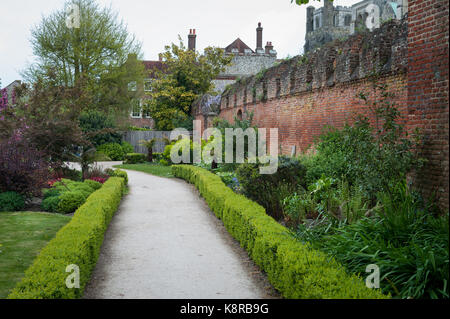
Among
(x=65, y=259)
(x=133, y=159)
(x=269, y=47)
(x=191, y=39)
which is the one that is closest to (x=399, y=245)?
(x=65, y=259)

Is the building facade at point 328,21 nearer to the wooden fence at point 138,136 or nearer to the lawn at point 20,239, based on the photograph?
the wooden fence at point 138,136

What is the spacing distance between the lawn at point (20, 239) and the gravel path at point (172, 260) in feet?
2.97

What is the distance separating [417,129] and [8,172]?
8289 millimetres

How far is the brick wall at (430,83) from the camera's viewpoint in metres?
5.82

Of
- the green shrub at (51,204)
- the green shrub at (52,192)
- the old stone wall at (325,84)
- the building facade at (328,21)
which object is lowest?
the green shrub at (51,204)

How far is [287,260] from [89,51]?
2753cm

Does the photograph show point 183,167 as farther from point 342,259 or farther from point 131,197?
point 342,259

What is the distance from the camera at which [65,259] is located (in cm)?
491

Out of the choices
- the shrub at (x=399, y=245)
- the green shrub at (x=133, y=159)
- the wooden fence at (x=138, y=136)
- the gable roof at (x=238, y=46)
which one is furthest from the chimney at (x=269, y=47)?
the shrub at (x=399, y=245)

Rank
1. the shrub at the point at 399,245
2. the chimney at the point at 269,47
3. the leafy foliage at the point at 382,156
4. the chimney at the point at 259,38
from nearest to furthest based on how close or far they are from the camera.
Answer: the shrub at the point at 399,245
the leafy foliage at the point at 382,156
the chimney at the point at 269,47
the chimney at the point at 259,38

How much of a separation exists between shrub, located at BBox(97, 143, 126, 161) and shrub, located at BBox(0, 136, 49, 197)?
1817cm

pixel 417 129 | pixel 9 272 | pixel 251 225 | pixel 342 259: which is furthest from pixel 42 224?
pixel 417 129

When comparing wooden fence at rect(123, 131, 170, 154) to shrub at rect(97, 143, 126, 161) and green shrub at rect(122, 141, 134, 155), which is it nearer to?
green shrub at rect(122, 141, 134, 155)
